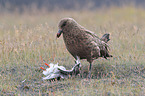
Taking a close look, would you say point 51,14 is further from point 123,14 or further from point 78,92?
point 78,92

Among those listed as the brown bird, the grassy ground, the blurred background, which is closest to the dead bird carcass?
the grassy ground

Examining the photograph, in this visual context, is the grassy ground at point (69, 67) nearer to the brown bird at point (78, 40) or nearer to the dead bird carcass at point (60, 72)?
the dead bird carcass at point (60, 72)

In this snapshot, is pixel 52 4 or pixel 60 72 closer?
pixel 60 72

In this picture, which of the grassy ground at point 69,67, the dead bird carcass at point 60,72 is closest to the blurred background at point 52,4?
the grassy ground at point 69,67

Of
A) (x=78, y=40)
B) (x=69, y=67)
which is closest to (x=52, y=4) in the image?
(x=69, y=67)

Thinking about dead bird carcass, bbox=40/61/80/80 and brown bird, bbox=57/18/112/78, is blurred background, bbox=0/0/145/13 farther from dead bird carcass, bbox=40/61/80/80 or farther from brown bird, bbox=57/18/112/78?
dead bird carcass, bbox=40/61/80/80

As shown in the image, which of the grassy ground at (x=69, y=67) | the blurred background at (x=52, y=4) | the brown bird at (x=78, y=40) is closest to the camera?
the grassy ground at (x=69, y=67)

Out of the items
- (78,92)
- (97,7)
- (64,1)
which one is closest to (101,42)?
(78,92)

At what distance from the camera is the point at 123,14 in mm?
12086

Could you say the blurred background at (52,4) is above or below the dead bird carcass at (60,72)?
above

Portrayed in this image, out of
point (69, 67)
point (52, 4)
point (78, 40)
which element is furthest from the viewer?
point (52, 4)

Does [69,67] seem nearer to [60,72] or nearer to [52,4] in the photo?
[60,72]

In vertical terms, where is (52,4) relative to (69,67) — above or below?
above

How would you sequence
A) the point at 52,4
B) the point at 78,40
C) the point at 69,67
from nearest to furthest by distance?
the point at 78,40 → the point at 69,67 → the point at 52,4
